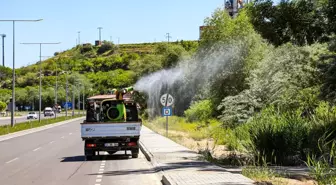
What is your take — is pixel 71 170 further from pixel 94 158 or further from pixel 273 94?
pixel 273 94

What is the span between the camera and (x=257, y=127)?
21.2 metres

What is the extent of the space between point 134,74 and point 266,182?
239 ft

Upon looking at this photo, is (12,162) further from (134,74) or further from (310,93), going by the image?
(134,74)

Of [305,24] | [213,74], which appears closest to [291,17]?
[305,24]

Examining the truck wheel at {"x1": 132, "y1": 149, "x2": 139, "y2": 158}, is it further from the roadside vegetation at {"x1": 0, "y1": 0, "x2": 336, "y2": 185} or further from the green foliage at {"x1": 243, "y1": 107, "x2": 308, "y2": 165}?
the green foliage at {"x1": 243, "y1": 107, "x2": 308, "y2": 165}

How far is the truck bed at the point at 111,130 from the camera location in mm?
24875

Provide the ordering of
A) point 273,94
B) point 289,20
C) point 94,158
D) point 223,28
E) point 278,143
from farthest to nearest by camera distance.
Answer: point 223,28
point 273,94
point 94,158
point 289,20
point 278,143

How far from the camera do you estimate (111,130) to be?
25.0 m

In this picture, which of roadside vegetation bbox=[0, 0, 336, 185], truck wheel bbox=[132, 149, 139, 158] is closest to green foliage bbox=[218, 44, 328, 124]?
roadside vegetation bbox=[0, 0, 336, 185]

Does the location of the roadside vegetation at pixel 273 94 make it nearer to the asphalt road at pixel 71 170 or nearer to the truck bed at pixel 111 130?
the asphalt road at pixel 71 170

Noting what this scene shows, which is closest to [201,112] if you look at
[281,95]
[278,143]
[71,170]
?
[281,95]

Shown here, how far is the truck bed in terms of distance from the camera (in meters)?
24.9

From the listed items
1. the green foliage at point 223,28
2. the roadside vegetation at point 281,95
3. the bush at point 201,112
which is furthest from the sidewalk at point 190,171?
the bush at point 201,112

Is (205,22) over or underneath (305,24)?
over
